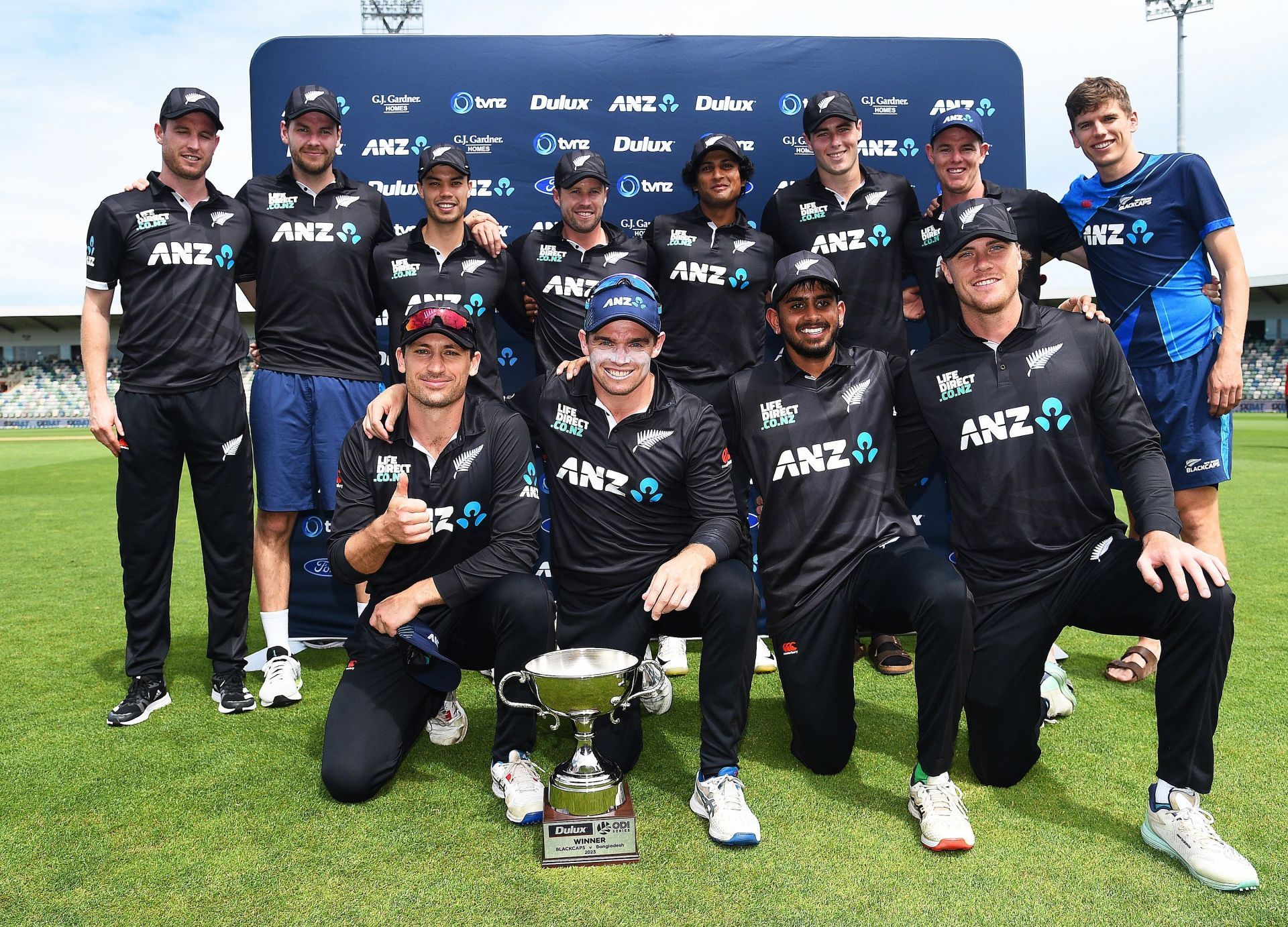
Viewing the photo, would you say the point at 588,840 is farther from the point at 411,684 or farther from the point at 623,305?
the point at 623,305

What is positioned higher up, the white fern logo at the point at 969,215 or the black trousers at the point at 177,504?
the white fern logo at the point at 969,215

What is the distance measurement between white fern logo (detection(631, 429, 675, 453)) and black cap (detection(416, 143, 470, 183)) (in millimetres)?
1899

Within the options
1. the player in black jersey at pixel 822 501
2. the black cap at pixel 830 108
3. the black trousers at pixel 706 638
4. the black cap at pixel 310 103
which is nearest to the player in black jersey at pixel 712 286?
the black cap at pixel 830 108

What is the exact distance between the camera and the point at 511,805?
9.73 ft

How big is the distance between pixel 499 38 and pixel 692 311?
2.40 meters

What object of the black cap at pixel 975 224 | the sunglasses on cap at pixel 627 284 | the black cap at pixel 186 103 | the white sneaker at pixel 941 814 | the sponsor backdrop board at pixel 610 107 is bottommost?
the white sneaker at pixel 941 814

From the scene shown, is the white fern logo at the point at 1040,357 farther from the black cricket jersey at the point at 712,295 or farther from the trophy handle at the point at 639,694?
the trophy handle at the point at 639,694

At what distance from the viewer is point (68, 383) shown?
52812mm

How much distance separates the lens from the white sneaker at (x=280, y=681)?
422 cm

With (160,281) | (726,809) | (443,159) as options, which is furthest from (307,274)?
(726,809)

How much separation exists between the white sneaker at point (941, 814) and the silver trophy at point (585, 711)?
3.15ft

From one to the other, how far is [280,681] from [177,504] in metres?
0.98

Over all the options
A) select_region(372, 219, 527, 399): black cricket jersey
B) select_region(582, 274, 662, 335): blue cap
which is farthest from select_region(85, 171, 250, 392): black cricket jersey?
select_region(582, 274, 662, 335): blue cap

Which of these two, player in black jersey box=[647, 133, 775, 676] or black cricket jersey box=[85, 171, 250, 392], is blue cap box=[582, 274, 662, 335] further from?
black cricket jersey box=[85, 171, 250, 392]
